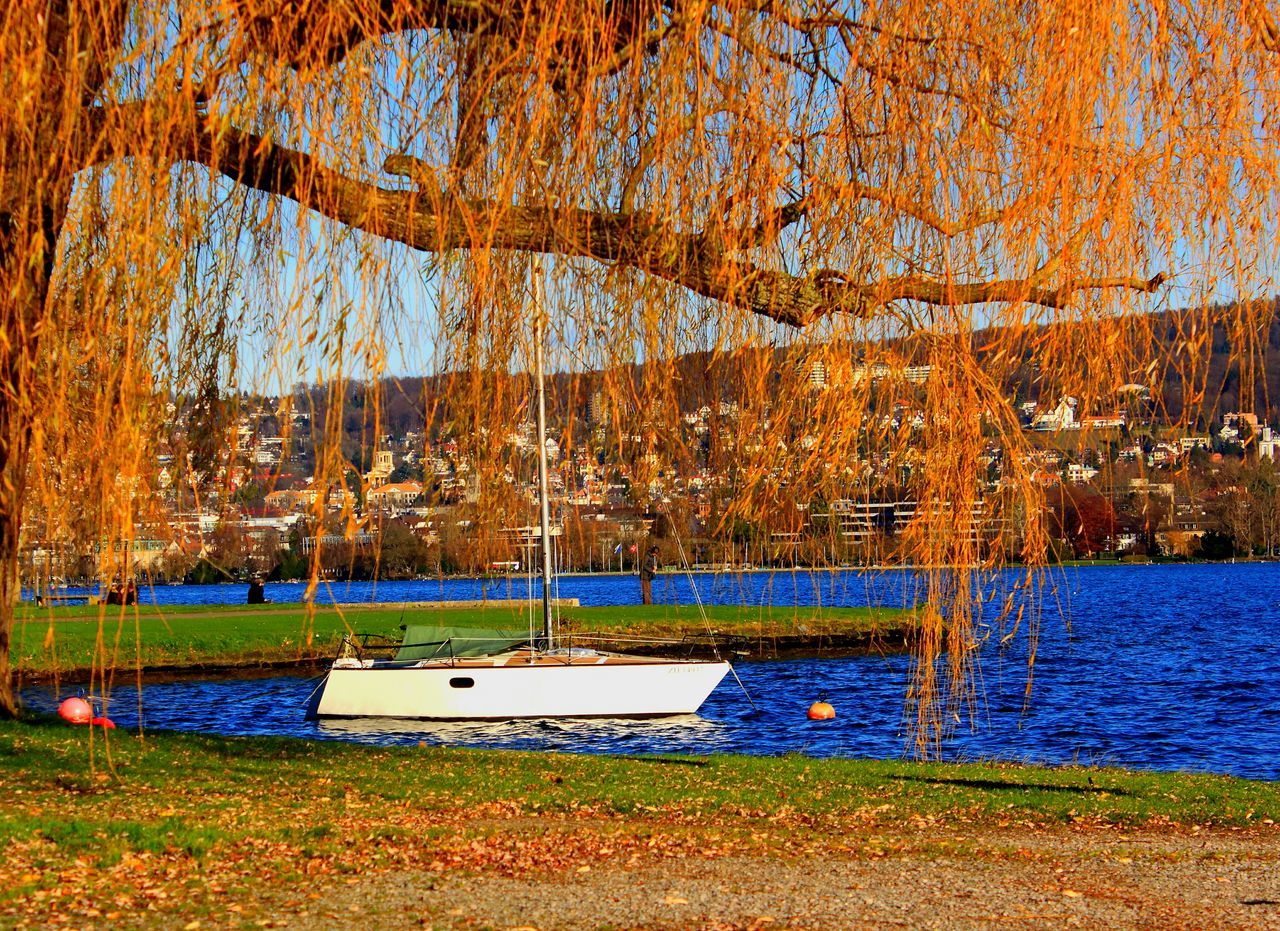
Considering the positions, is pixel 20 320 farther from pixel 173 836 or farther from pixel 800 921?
pixel 800 921

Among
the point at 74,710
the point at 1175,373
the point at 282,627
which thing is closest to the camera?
the point at 1175,373

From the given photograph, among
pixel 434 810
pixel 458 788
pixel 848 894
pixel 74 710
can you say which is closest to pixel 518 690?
pixel 74 710

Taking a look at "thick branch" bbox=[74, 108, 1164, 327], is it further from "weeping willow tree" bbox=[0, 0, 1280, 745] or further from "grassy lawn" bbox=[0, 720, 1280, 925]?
"grassy lawn" bbox=[0, 720, 1280, 925]

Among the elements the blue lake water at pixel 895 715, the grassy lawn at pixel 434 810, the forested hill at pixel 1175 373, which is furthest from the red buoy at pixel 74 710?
the forested hill at pixel 1175 373

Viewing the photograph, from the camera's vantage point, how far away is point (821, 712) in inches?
959

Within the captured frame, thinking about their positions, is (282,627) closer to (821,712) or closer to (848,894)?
(821,712)

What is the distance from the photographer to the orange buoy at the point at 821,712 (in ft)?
79.6

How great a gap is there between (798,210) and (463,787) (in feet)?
23.3

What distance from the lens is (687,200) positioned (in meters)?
5.78

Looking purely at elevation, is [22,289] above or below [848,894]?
above

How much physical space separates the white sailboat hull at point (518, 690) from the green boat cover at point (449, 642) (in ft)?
1.23

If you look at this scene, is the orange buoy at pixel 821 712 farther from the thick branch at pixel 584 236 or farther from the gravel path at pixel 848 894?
the thick branch at pixel 584 236

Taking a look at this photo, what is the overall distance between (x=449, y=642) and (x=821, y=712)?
6626 millimetres

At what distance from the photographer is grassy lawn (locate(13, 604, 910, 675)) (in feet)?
98.8
